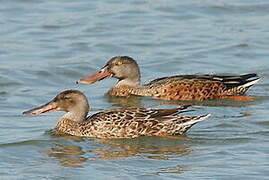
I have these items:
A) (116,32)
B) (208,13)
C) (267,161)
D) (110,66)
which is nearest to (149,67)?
(110,66)

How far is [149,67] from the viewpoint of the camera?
2008 centimetres

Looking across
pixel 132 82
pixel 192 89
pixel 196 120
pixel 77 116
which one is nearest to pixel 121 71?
pixel 132 82

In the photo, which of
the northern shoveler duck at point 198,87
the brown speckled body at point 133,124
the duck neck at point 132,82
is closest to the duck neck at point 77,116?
the brown speckled body at point 133,124

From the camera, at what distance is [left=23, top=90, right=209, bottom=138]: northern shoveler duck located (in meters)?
14.7

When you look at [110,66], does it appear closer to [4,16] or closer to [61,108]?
[61,108]

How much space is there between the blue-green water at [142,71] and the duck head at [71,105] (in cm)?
35

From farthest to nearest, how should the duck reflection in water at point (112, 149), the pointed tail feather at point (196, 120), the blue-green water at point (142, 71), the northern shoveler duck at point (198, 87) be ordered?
1. the northern shoveler duck at point (198, 87)
2. the pointed tail feather at point (196, 120)
3. the duck reflection in water at point (112, 149)
4. the blue-green water at point (142, 71)

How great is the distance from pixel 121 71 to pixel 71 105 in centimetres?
344

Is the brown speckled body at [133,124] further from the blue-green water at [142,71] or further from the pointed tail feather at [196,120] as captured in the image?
the blue-green water at [142,71]

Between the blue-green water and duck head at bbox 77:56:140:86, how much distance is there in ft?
0.93

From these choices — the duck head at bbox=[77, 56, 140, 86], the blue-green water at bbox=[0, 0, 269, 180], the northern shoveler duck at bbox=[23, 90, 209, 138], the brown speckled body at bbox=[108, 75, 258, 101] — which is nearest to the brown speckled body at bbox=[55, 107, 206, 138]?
the northern shoveler duck at bbox=[23, 90, 209, 138]

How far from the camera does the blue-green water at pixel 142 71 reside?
13.2 meters

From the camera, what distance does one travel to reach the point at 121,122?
578 inches

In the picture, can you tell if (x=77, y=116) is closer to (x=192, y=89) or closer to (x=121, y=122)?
(x=121, y=122)
